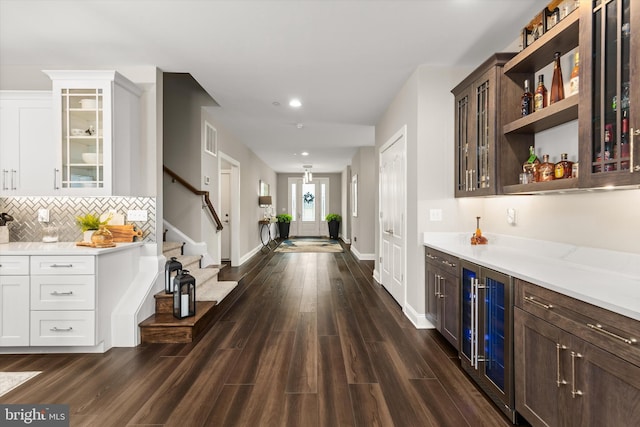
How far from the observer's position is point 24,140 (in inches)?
121

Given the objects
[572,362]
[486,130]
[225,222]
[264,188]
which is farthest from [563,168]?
[264,188]

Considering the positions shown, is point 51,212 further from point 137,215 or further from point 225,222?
point 225,222

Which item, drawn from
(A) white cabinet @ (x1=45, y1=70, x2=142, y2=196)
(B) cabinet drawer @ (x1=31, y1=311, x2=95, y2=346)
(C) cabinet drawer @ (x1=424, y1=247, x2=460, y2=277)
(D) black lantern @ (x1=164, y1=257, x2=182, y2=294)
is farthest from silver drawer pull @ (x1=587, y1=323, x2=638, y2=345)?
(A) white cabinet @ (x1=45, y1=70, x2=142, y2=196)

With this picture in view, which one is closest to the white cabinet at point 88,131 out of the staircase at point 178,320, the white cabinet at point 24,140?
the white cabinet at point 24,140

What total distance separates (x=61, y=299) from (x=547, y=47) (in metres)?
4.13

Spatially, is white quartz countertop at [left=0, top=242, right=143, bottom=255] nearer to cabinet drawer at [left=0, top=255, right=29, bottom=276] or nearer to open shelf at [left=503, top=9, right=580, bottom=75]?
cabinet drawer at [left=0, top=255, right=29, bottom=276]

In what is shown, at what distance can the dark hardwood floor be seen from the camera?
1939 mm

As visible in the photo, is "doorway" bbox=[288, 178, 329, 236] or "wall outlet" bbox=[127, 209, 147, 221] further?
"doorway" bbox=[288, 178, 329, 236]

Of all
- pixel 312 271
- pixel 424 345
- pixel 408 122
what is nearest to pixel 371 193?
pixel 312 271

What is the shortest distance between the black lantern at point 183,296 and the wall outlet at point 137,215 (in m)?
0.71

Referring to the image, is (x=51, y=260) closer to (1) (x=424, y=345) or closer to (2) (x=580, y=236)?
(1) (x=424, y=345)

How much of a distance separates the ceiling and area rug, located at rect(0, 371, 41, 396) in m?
2.76

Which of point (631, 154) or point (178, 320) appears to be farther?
point (178, 320)

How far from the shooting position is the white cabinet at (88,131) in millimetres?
2926
